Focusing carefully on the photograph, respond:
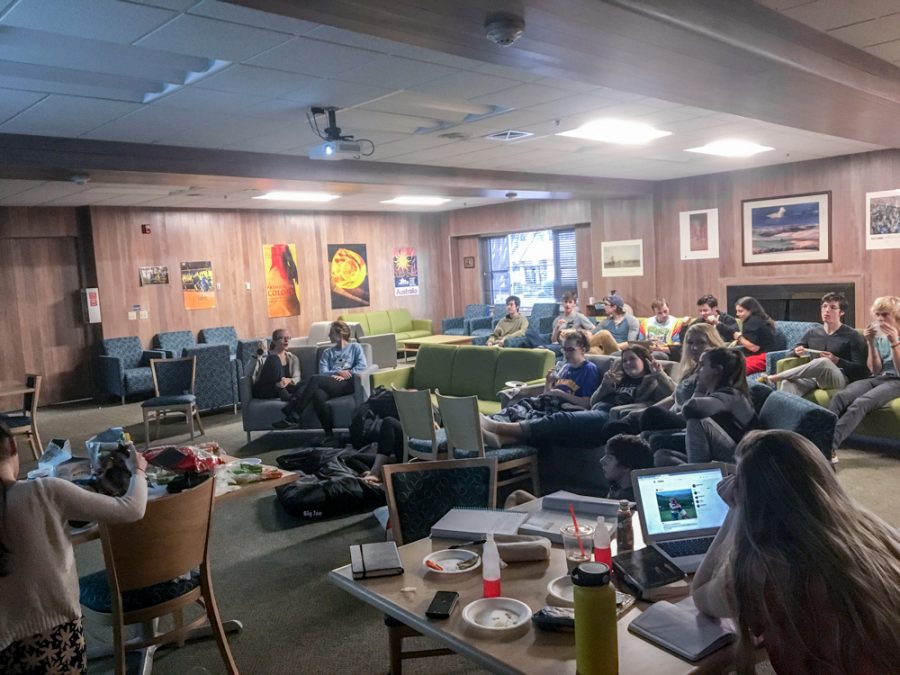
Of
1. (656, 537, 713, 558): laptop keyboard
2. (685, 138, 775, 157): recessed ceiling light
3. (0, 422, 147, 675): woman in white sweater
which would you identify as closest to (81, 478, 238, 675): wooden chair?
(0, 422, 147, 675): woman in white sweater

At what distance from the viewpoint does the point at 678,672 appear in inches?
63.6

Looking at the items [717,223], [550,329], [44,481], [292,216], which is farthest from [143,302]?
[44,481]

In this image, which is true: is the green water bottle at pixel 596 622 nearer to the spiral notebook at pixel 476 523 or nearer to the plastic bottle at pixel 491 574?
the plastic bottle at pixel 491 574

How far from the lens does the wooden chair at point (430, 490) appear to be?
9.67 feet

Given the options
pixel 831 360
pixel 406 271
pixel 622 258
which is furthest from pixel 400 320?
pixel 831 360

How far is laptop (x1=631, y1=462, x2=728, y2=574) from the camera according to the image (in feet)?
7.50

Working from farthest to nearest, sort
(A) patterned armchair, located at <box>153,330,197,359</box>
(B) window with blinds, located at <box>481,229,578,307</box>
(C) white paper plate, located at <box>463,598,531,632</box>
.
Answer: (B) window with blinds, located at <box>481,229,578,307</box> → (A) patterned armchair, located at <box>153,330,197,359</box> → (C) white paper plate, located at <box>463,598,531,632</box>

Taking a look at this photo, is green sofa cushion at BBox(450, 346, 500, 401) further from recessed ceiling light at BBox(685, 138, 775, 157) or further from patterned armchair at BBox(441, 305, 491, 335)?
patterned armchair at BBox(441, 305, 491, 335)

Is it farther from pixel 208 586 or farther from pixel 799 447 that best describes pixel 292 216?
pixel 799 447

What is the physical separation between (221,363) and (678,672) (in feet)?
25.6

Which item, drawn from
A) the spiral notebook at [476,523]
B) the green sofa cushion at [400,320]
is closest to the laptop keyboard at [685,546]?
the spiral notebook at [476,523]

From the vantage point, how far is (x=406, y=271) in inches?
556

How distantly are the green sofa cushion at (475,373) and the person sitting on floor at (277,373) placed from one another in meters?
1.60

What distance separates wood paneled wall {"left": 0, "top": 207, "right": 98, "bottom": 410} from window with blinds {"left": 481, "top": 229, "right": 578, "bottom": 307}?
6.98 meters
